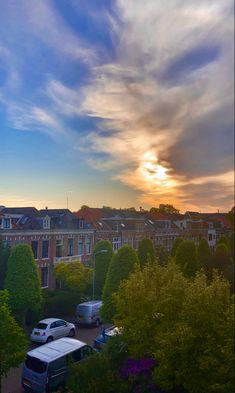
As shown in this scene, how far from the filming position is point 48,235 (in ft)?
91.7

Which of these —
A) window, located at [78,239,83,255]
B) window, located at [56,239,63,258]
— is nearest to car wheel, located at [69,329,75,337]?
window, located at [56,239,63,258]

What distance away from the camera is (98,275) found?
27.4 metres

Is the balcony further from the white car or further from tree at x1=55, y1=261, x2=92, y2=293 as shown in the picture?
the white car

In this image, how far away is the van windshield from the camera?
1226 cm

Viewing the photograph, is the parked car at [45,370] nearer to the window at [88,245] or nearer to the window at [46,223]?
the window at [46,223]

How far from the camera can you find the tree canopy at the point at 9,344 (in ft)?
35.3

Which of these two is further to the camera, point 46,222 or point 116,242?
point 116,242

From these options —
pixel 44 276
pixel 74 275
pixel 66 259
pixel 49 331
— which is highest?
pixel 66 259

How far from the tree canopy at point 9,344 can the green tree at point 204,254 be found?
14681mm

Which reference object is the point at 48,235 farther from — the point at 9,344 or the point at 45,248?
the point at 9,344

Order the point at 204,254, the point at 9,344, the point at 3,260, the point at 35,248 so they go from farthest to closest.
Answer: the point at 35,248, the point at 204,254, the point at 3,260, the point at 9,344

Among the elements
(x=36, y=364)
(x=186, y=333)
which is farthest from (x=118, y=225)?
(x=186, y=333)

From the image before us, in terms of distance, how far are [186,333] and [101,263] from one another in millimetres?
19618

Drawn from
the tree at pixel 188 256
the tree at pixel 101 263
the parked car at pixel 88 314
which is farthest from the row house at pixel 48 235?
the tree at pixel 188 256
